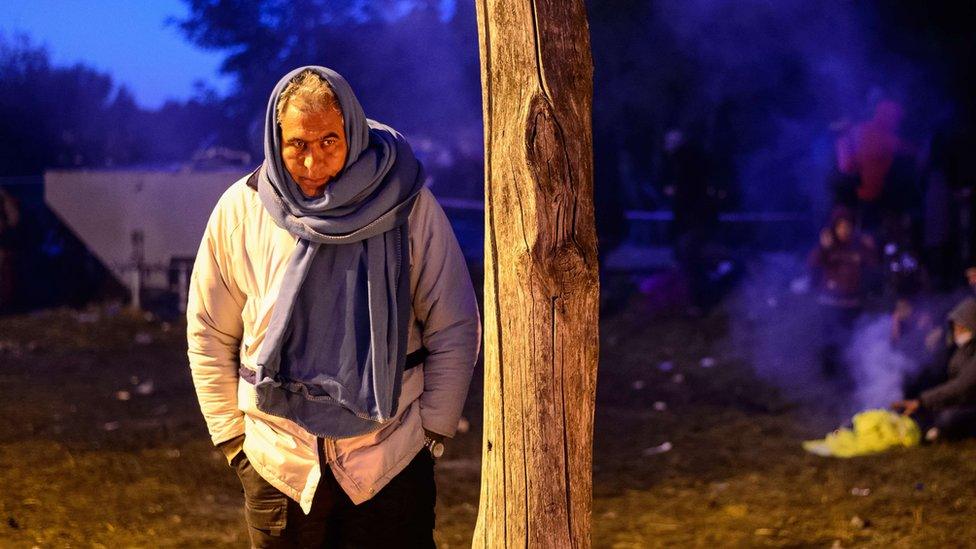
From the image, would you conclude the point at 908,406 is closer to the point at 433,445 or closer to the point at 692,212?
the point at 433,445

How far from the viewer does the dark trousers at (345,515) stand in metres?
2.94

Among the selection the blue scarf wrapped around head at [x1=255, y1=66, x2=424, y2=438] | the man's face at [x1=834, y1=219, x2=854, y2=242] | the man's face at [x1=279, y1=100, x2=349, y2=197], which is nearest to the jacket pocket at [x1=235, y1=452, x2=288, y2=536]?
the blue scarf wrapped around head at [x1=255, y1=66, x2=424, y2=438]

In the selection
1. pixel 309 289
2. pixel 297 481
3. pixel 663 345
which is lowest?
pixel 663 345

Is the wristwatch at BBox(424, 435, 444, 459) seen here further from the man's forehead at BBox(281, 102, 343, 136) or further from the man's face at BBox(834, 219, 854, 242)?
the man's face at BBox(834, 219, 854, 242)

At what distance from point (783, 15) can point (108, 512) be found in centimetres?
1212

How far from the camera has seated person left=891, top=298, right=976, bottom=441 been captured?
6.51 meters

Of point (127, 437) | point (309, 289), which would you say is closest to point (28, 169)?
point (127, 437)

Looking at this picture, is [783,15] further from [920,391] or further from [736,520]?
[736,520]

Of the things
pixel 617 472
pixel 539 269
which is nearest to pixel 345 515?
pixel 539 269

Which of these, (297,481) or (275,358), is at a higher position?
(275,358)

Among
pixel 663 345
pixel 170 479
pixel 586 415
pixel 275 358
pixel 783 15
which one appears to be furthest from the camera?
pixel 783 15

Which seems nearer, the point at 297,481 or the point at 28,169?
the point at 297,481

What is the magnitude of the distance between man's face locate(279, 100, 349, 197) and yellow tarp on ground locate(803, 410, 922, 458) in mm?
4963

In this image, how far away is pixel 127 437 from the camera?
7289mm
